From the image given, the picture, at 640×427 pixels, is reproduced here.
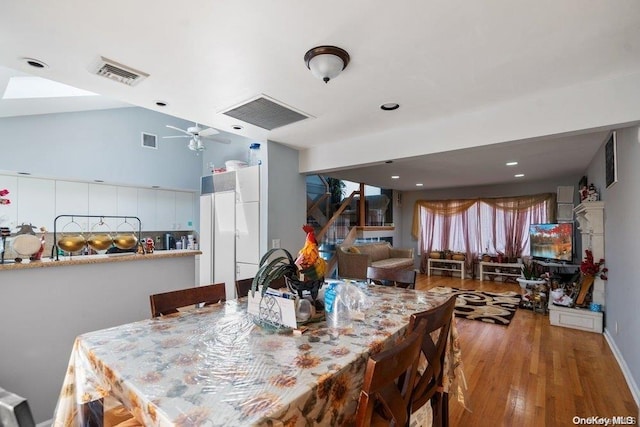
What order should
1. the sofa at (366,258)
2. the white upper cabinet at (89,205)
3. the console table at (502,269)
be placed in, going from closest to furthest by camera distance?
the white upper cabinet at (89,205)
the sofa at (366,258)
the console table at (502,269)

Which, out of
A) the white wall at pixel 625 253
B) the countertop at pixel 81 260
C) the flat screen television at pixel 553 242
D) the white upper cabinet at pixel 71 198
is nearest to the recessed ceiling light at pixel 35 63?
the countertop at pixel 81 260

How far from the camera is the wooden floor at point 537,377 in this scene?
2.07m

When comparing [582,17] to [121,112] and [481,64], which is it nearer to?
[481,64]

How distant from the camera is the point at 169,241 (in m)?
6.32

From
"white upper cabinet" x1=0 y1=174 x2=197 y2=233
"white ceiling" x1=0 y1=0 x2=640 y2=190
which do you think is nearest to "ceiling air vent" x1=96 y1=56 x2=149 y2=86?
"white ceiling" x1=0 y1=0 x2=640 y2=190

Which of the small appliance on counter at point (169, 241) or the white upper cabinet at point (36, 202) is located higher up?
the white upper cabinet at point (36, 202)

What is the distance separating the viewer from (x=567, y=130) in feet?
7.23

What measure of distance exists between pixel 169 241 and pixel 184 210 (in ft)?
2.41

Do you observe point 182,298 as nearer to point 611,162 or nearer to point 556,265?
point 611,162

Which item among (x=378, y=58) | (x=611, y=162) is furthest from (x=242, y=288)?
(x=611, y=162)

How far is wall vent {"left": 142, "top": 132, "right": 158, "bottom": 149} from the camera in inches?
226

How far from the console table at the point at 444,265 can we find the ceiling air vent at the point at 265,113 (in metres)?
6.02

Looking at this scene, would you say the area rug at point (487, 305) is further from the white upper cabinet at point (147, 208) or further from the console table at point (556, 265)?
the white upper cabinet at point (147, 208)

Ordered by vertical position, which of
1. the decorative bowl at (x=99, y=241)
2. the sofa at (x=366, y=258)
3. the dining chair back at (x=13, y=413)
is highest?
the decorative bowl at (x=99, y=241)
